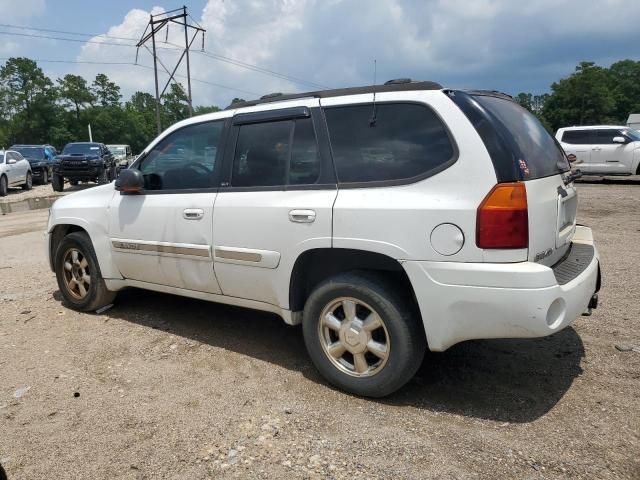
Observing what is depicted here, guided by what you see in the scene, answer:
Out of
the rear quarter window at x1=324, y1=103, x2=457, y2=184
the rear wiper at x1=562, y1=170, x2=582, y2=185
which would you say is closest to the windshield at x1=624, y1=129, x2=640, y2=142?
the rear wiper at x1=562, y1=170, x2=582, y2=185

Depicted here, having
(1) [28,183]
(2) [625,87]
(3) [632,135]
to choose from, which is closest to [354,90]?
(3) [632,135]

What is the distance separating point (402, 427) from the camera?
292 cm

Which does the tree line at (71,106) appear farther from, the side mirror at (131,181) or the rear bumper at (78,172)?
the side mirror at (131,181)

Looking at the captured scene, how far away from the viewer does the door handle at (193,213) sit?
3.87 m

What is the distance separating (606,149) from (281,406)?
16.5 metres

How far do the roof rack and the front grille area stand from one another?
4.28ft

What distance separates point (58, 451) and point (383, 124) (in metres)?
2.63

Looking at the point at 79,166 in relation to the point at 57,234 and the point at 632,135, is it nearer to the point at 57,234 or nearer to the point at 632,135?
the point at 57,234

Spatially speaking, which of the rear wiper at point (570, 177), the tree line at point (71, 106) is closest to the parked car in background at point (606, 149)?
the rear wiper at point (570, 177)

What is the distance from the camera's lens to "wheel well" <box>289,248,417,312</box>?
3182 millimetres

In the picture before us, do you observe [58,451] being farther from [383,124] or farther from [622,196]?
[622,196]

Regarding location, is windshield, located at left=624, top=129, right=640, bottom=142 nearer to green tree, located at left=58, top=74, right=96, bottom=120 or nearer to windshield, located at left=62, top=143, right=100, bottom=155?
windshield, located at left=62, top=143, right=100, bottom=155

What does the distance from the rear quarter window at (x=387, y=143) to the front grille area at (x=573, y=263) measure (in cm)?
95

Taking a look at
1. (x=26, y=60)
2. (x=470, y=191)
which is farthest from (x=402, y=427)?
(x=26, y=60)
